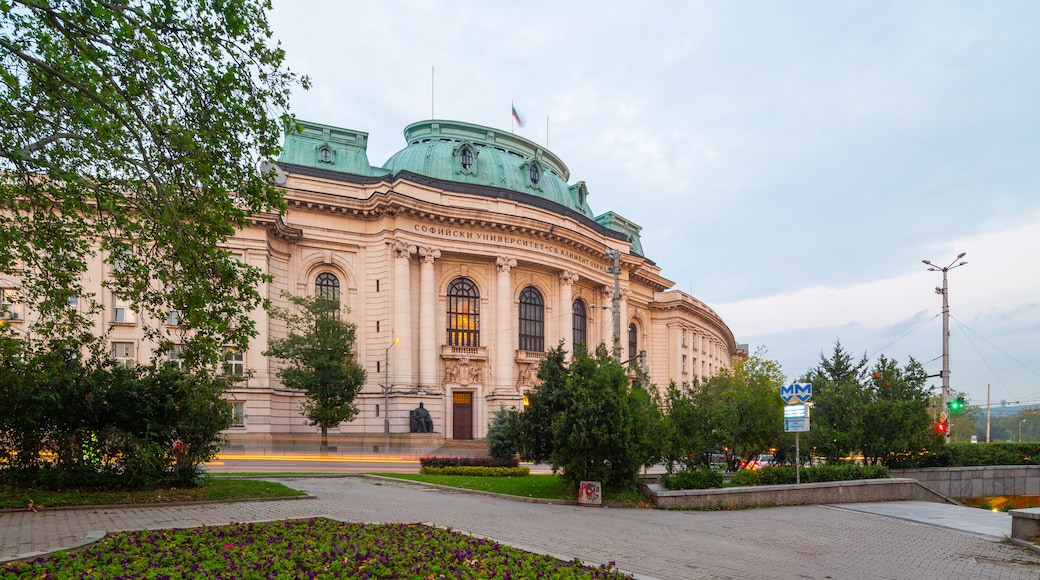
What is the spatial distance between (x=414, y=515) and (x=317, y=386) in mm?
24312

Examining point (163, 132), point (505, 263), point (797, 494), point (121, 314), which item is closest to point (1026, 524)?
point (797, 494)

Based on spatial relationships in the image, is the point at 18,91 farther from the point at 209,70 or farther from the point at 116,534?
the point at 116,534

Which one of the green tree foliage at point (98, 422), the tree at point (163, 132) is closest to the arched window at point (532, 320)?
the green tree foliage at point (98, 422)

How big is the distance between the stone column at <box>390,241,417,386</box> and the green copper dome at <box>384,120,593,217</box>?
800 cm

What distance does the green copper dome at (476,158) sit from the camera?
53.4 metres

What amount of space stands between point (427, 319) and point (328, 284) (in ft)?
25.0

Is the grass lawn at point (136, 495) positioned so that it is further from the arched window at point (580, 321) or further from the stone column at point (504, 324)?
the arched window at point (580, 321)

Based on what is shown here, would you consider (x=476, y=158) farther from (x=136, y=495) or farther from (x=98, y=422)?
(x=136, y=495)

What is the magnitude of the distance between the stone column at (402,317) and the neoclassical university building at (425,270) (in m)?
0.10

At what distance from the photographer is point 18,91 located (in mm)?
10812

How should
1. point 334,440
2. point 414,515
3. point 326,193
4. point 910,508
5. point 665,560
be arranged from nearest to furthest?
1. point 665,560
2. point 414,515
3. point 910,508
4. point 334,440
5. point 326,193

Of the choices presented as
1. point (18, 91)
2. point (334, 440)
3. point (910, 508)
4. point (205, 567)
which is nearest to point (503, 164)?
point (334, 440)

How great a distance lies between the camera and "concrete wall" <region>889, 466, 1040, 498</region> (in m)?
26.4

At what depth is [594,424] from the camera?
17.6 metres
